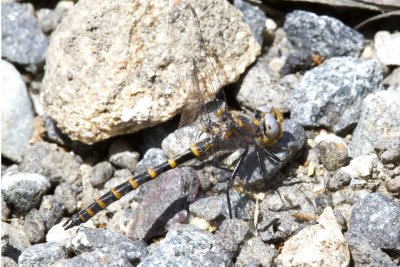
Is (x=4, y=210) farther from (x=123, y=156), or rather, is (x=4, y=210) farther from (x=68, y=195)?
(x=123, y=156)

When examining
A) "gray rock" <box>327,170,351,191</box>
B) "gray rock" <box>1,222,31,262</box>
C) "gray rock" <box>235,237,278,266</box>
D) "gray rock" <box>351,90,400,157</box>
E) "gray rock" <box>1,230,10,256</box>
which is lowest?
"gray rock" <box>1,222,31,262</box>

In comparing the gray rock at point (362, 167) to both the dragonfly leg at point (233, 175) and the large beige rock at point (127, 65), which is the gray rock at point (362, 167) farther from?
the large beige rock at point (127, 65)

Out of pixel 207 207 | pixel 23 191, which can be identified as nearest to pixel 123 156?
pixel 23 191

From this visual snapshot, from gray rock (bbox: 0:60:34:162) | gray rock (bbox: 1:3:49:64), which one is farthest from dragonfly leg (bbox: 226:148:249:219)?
gray rock (bbox: 1:3:49:64)

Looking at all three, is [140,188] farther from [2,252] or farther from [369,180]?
[369,180]

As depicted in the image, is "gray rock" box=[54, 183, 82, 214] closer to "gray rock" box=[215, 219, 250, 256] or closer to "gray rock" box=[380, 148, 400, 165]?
"gray rock" box=[215, 219, 250, 256]

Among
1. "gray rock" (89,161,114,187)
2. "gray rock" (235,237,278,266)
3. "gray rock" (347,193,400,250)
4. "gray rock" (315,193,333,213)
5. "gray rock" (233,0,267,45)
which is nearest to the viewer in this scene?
"gray rock" (347,193,400,250)
